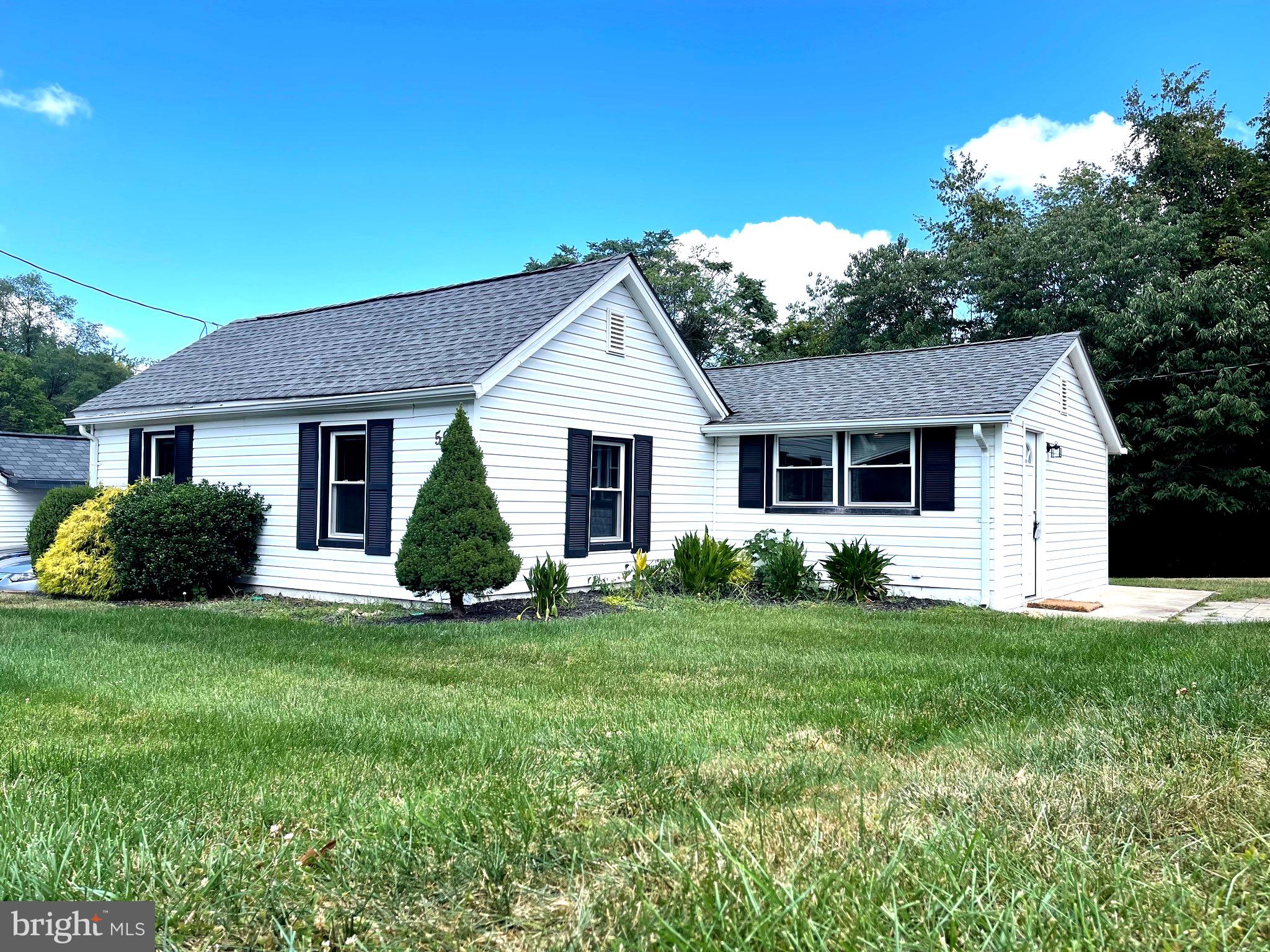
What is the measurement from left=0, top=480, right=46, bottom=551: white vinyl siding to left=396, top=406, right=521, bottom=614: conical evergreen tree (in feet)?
54.1

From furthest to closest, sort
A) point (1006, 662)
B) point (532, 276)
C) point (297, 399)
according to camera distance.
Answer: point (532, 276), point (297, 399), point (1006, 662)

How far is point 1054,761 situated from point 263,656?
600 cm

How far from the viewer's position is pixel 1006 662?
22.6 ft

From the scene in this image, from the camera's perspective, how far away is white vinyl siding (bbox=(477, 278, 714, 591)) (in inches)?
455

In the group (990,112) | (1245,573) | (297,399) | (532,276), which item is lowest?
(1245,573)

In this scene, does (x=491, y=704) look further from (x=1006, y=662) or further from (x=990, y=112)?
(x=990, y=112)

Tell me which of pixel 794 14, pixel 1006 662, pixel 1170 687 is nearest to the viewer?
pixel 1170 687

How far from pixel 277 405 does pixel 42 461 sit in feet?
48.0

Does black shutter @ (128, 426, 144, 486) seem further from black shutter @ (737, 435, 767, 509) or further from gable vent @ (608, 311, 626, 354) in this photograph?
black shutter @ (737, 435, 767, 509)

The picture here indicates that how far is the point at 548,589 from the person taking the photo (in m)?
10.5

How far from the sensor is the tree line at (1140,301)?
858 inches

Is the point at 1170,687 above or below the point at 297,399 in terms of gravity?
below

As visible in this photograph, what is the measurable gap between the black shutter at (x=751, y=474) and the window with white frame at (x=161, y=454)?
903cm

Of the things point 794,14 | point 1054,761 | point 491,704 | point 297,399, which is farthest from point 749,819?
point 794,14
